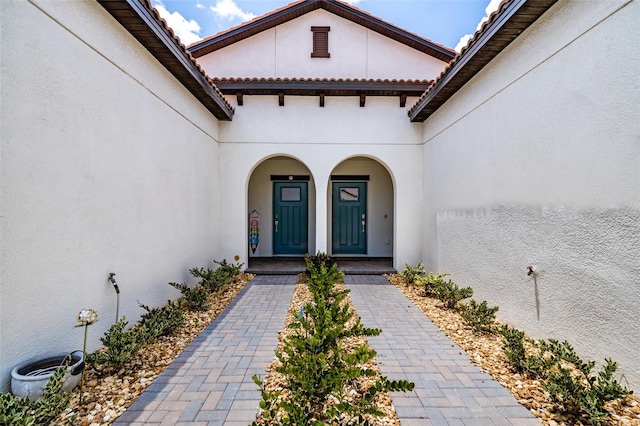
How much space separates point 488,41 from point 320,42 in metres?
5.81

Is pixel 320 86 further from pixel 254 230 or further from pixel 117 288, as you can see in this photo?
pixel 117 288

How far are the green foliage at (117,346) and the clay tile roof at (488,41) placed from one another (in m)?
5.99

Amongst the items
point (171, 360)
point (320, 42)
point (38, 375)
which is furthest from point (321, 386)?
point (320, 42)

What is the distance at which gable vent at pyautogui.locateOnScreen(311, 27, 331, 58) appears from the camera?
8.80m

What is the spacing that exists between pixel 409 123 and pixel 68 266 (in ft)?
24.5

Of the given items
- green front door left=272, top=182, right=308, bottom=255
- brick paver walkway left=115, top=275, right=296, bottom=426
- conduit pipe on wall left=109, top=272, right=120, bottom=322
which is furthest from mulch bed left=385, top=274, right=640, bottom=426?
green front door left=272, top=182, right=308, bottom=255

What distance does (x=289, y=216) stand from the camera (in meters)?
9.66

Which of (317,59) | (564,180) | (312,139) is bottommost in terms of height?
(564,180)

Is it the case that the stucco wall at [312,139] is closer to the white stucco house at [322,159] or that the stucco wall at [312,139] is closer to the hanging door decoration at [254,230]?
the white stucco house at [322,159]

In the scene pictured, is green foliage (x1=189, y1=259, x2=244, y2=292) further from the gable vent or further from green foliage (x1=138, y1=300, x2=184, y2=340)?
the gable vent

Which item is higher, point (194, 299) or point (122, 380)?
point (194, 299)

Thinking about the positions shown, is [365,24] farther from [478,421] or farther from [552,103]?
[478,421]

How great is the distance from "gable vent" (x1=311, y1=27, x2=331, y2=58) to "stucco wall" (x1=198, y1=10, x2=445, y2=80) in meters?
0.11

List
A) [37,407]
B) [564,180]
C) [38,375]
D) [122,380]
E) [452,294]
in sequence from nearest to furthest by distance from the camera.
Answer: [37,407] < [38,375] < [122,380] < [564,180] < [452,294]
